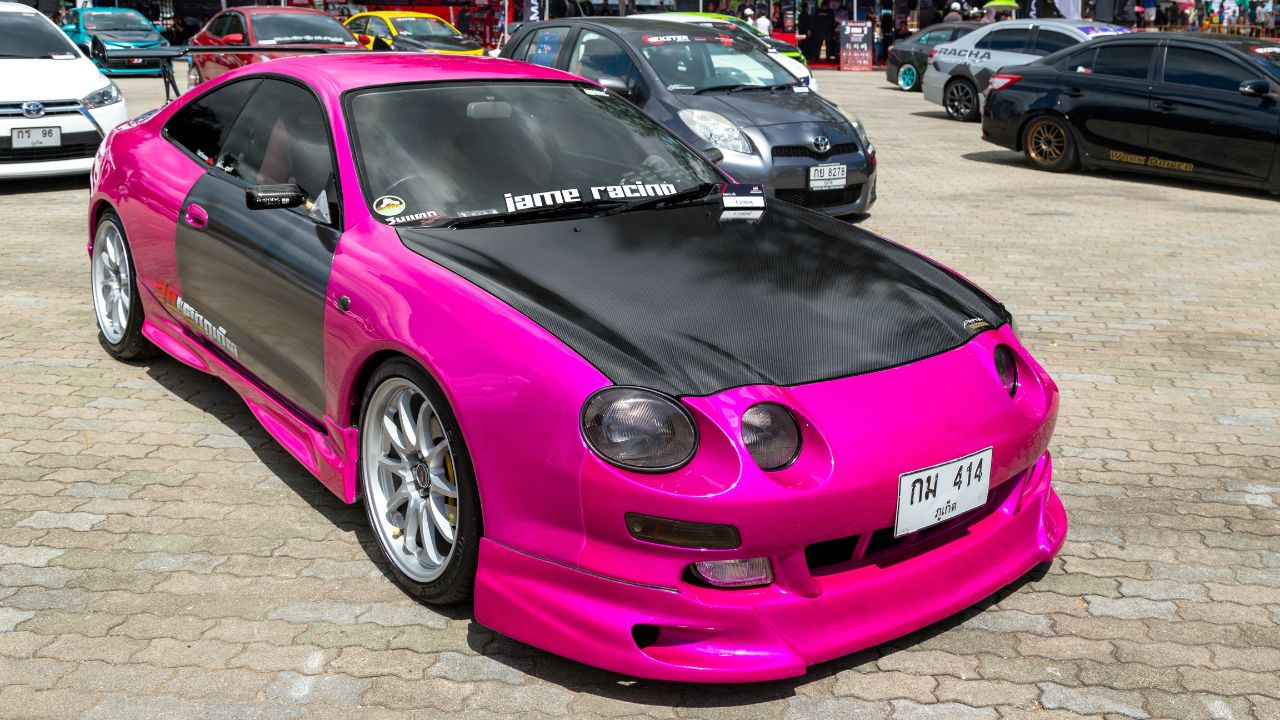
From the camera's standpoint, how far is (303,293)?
3.92 metres

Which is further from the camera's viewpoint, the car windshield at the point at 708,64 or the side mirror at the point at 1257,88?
the side mirror at the point at 1257,88

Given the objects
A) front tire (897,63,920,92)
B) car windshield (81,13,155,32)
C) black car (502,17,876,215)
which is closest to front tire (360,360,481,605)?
black car (502,17,876,215)

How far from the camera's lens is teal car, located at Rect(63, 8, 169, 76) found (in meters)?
24.8

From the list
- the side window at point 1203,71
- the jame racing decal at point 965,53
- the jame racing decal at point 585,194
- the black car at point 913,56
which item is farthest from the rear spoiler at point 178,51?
the black car at point 913,56

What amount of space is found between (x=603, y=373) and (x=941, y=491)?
0.92m

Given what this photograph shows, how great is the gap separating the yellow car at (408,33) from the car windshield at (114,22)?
596 centimetres

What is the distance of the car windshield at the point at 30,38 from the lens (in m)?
11.3

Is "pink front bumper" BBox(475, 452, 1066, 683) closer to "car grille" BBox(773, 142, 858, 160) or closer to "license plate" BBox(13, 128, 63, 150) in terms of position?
"car grille" BBox(773, 142, 858, 160)

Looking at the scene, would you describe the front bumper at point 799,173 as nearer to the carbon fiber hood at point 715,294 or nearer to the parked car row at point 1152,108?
the parked car row at point 1152,108

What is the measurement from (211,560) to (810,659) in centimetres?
197

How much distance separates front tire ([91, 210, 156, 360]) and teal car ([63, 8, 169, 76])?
2055 cm

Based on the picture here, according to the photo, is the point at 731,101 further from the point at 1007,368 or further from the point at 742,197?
the point at 1007,368

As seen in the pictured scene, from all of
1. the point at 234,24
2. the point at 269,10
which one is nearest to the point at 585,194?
the point at 269,10

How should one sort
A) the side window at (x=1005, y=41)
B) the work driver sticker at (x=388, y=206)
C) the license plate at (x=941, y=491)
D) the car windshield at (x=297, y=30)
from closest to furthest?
the license plate at (x=941, y=491)
the work driver sticker at (x=388, y=206)
the side window at (x=1005, y=41)
the car windshield at (x=297, y=30)
